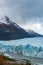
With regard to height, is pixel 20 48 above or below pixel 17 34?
below

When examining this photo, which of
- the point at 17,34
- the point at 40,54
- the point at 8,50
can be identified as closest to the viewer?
the point at 40,54

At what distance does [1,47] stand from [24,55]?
4.19m

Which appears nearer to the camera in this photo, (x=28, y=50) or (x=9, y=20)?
(x=28, y=50)

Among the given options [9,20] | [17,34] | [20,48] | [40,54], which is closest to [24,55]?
[20,48]

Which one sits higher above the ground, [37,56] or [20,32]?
[20,32]

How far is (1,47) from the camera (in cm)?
3662

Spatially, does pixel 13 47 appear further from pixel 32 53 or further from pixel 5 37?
pixel 5 37

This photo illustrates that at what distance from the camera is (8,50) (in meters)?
36.4

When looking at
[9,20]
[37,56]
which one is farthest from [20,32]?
[37,56]

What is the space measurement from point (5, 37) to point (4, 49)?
2961 centimetres

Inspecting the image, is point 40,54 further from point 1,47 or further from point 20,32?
point 20,32

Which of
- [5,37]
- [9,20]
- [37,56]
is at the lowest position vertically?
[37,56]

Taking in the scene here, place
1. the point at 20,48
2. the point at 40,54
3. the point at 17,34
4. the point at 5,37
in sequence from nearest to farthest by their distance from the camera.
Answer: the point at 40,54
the point at 20,48
the point at 5,37
the point at 17,34

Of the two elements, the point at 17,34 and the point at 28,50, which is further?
the point at 17,34
